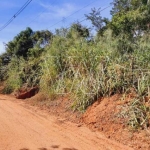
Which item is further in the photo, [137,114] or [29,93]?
[29,93]

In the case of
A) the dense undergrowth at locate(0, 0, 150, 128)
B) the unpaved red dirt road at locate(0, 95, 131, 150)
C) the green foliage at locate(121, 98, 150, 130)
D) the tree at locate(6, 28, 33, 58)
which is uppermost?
the tree at locate(6, 28, 33, 58)

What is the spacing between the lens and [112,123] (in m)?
6.93

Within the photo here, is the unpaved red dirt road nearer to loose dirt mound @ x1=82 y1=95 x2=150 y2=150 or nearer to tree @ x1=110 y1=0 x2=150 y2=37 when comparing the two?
loose dirt mound @ x1=82 y1=95 x2=150 y2=150

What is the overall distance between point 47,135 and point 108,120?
177cm

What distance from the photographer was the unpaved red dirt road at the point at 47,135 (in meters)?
5.53

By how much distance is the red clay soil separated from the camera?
5930mm

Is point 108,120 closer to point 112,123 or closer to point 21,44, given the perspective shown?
point 112,123

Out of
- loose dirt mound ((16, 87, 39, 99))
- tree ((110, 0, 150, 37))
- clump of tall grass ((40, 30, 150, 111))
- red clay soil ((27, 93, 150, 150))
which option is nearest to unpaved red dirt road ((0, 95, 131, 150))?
red clay soil ((27, 93, 150, 150))

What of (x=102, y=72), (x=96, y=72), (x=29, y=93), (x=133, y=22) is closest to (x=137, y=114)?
(x=102, y=72)

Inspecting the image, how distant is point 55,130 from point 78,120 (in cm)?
132

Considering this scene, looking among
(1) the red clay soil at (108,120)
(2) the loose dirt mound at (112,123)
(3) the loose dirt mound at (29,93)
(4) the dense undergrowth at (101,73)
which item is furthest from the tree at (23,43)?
(2) the loose dirt mound at (112,123)

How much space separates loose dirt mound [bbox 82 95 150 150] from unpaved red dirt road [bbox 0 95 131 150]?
28cm

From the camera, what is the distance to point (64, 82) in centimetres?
1088

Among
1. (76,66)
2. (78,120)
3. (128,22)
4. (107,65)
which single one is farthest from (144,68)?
(128,22)
